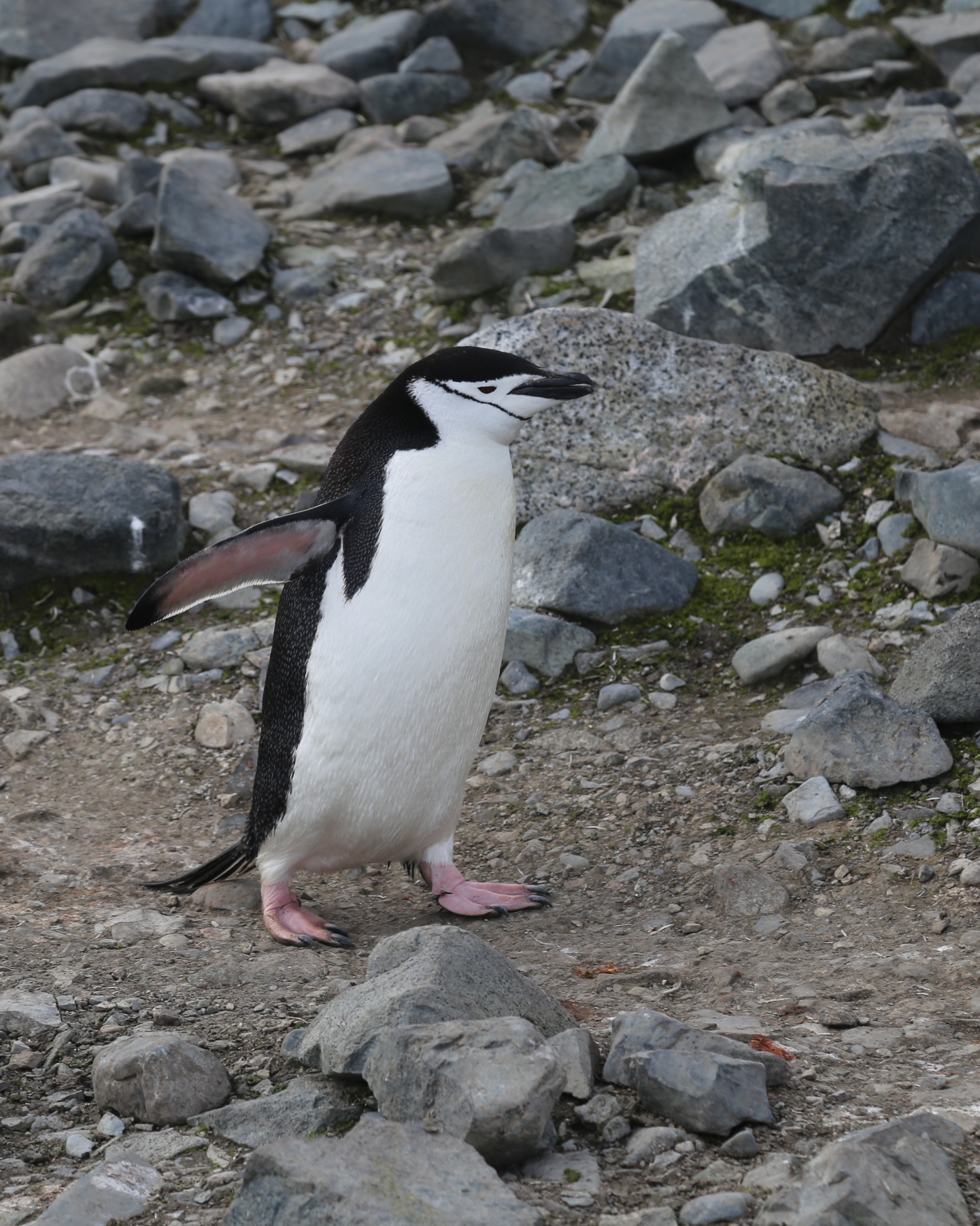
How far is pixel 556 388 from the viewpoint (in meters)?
3.04

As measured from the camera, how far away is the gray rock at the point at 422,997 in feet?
6.33

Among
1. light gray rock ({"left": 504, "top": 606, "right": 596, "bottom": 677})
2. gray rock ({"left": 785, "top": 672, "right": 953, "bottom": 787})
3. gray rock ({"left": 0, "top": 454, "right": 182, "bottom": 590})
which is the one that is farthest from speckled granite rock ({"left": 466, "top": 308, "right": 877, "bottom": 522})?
gray rock ({"left": 785, "top": 672, "right": 953, "bottom": 787})

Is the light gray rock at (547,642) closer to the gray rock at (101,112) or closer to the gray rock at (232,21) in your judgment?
the gray rock at (101,112)

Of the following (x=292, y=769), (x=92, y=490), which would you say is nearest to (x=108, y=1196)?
(x=292, y=769)

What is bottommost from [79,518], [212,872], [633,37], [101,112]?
[212,872]

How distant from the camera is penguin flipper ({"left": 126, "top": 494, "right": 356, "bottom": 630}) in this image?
9.91 feet

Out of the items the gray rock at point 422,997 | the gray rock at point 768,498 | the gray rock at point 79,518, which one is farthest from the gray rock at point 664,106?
the gray rock at point 422,997

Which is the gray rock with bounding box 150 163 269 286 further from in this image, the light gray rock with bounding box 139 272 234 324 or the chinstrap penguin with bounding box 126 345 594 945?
the chinstrap penguin with bounding box 126 345 594 945

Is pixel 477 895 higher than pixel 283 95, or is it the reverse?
pixel 283 95

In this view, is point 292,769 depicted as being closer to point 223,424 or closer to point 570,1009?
point 570,1009

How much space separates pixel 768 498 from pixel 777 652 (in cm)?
73

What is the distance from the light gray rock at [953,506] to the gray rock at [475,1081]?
7.82ft

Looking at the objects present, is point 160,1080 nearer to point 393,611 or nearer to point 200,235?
point 393,611

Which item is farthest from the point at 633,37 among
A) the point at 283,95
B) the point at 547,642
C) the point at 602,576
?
the point at 547,642
